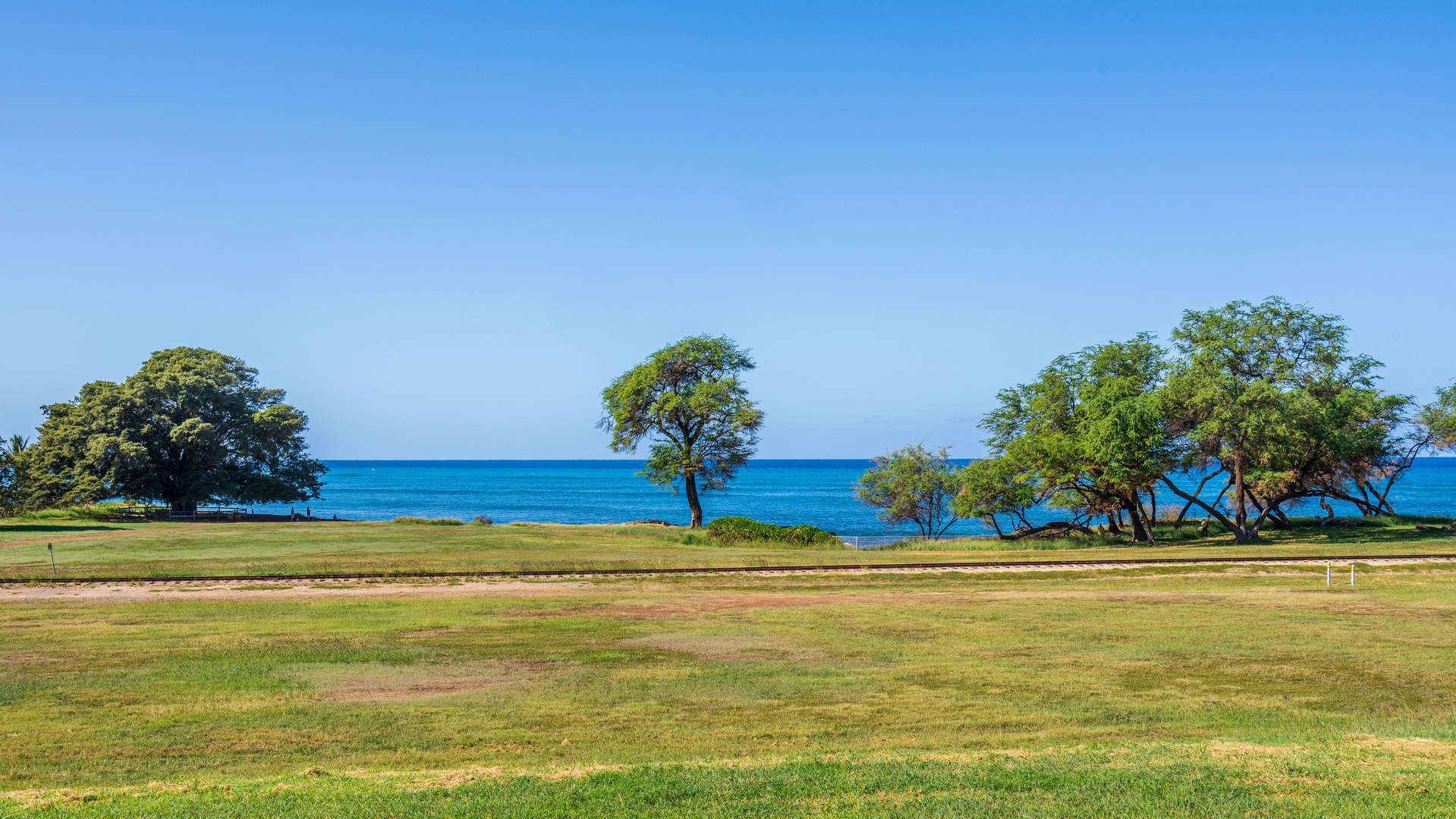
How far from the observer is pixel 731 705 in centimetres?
1312

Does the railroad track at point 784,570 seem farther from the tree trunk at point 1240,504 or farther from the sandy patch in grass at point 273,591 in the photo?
the tree trunk at point 1240,504

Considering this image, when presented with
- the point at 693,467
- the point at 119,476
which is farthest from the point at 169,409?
the point at 693,467

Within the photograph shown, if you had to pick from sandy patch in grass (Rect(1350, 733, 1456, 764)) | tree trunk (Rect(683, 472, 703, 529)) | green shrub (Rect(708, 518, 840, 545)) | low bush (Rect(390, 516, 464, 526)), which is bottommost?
sandy patch in grass (Rect(1350, 733, 1456, 764))

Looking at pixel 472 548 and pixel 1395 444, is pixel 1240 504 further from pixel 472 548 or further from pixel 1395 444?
pixel 472 548

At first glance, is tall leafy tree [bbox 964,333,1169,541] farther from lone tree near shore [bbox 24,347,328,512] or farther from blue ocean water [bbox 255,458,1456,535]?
lone tree near shore [bbox 24,347,328,512]

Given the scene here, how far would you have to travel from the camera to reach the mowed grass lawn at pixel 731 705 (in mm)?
8891

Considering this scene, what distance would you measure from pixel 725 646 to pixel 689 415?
1495 inches

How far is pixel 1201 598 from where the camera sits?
23344 mm

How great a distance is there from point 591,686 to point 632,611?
7.28 metres

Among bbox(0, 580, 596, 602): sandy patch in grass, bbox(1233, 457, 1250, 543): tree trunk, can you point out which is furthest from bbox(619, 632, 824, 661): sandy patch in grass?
bbox(1233, 457, 1250, 543): tree trunk

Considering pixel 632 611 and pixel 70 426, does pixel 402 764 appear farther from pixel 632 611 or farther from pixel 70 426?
pixel 70 426

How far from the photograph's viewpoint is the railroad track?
1081 inches

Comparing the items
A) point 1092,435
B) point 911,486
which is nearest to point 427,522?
point 911,486

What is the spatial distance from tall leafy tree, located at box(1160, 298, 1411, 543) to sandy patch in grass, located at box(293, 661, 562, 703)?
36.6 m
